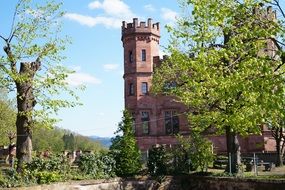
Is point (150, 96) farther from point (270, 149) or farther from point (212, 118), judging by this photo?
point (212, 118)

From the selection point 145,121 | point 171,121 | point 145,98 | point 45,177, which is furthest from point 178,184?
point 145,98

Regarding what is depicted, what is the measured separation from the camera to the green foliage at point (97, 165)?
22609mm

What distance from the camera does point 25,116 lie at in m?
22.4

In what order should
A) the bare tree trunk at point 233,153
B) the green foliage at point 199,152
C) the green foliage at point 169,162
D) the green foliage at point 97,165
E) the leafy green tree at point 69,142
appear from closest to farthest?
1. the bare tree trunk at point 233,153
2. the green foliage at point 97,165
3. the green foliage at point 199,152
4. the green foliage at point 169,162
5. the leafy green tree at point 69,142

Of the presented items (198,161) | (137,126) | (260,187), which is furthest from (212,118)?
(137,126)

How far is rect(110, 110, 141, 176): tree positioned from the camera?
2369 cm

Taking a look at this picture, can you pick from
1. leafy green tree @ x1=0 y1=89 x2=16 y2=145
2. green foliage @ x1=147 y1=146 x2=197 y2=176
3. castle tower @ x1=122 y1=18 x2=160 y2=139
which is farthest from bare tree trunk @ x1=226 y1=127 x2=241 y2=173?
leafy green tree @ x1=0 y1=89 x2=16 y2=145

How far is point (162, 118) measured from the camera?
45250 millimetres

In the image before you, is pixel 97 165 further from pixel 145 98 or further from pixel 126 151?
pixel 145 98

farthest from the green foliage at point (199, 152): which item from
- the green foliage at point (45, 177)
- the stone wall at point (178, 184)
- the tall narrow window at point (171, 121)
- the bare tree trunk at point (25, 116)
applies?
the tall narrow window at point (171, 121)

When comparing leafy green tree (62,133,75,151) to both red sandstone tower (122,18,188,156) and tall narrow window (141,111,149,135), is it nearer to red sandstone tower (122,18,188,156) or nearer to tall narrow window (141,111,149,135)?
tall narrow window (141,111,149,135)

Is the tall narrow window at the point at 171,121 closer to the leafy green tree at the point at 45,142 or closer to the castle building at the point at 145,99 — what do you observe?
the castle building at the point at 145,99

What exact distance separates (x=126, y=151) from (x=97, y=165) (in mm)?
1922

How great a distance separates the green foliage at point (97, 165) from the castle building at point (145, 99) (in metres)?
20.8
